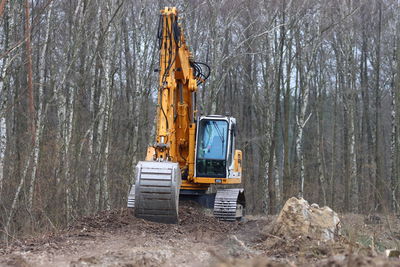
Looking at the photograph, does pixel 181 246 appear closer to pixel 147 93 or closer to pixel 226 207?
pixel 226 207

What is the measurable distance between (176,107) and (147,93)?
10995 millimetres

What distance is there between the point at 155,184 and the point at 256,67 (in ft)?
74.6

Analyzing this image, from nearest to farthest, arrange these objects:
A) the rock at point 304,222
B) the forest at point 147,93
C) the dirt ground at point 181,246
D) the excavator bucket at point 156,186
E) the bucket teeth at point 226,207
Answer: the dirt ground at point 181,246 → the rock at point 304,222 → the excavator bucket at point 156,186 → the bucket teeth at point 226,207 → the forest at point 147,93

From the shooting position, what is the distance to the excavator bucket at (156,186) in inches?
425

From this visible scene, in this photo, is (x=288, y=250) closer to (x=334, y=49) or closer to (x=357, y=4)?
(x=357, y=4)

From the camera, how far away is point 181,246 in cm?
952

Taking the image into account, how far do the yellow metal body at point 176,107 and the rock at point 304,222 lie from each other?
270cm

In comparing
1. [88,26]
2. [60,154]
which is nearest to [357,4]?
[88,26]

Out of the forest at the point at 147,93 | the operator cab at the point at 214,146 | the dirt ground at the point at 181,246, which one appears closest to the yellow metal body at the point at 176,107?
the operator cab at the point at 214,146

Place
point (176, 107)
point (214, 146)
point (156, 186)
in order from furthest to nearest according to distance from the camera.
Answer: point (214, 146) → point (176, 107) → point (156, 186)

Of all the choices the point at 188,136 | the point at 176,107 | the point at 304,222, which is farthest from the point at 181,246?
the point at 188,136

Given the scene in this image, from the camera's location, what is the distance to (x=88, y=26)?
2122cm

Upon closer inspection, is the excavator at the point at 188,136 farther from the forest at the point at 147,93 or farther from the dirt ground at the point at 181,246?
the forest at the point at 147,93

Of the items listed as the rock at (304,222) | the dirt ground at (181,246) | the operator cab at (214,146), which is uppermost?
the operator cab at (214,146)
